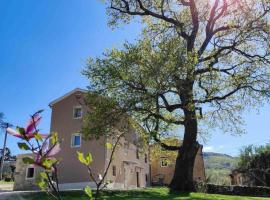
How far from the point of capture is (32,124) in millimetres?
1733

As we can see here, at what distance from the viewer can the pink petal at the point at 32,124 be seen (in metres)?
1.73

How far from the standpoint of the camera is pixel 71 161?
35969 mm

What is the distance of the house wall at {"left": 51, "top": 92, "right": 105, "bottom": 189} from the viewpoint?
1383 inches

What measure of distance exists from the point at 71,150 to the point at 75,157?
102 cm

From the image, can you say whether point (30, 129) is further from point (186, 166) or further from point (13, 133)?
point (186, 166)

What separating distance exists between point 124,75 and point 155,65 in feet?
8.33

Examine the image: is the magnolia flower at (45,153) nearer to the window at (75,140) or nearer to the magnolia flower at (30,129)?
the magnolia flower at (30,129)

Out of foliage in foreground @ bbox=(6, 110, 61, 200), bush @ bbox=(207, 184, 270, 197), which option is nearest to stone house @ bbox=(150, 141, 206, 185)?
bush @ bbox=(207, 184, 270, 197)

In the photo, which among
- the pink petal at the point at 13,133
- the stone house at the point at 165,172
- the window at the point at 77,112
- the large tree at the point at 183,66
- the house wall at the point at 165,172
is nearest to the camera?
the pink petal at the point at 13,133

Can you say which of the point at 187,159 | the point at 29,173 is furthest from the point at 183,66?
the point at 29,173

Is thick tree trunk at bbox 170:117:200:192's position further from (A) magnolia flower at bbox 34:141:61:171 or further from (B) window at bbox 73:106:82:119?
(A) magnolia flower at bbox 34:141:61:171

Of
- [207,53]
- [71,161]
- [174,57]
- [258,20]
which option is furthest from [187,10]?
[71,161]

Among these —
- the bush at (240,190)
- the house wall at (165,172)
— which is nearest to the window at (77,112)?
the bush at (240,190)

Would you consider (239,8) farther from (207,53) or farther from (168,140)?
(168,140)
